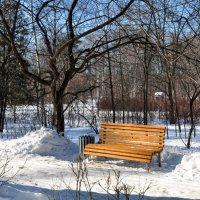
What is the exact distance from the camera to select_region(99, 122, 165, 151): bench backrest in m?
6.92

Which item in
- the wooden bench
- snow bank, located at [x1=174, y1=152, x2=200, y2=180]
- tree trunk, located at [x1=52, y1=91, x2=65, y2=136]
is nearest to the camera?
snow bank, located at [x1=174, y1=152, x2=200, y2=180]

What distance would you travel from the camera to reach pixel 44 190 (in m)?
4.82

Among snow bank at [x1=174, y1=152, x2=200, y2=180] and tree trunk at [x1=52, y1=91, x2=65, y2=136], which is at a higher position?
tree trunk at [x1=52, y1=91, x2=65, y2=136]

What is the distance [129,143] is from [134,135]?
7.8 inches

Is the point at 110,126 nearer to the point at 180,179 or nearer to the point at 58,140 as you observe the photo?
the point at 58,140

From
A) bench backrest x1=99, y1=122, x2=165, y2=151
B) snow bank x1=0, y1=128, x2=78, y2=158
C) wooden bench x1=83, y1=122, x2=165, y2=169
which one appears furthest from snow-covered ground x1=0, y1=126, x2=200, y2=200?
bench backrest x1=99, y1=122, x2=165, y2=151

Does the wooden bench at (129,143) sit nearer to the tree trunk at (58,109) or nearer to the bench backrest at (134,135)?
the bench backrest at (134,135)

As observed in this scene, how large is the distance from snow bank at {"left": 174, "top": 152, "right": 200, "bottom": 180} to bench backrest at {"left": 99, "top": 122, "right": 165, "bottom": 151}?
66 centimetres

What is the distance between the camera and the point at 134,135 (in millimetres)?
7191

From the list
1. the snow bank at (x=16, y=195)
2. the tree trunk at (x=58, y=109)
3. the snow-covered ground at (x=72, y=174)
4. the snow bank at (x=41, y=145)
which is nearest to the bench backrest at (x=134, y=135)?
the snow-covered ground at (x=72, y=174)

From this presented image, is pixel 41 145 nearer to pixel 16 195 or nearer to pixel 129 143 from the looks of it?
pixel 129 143

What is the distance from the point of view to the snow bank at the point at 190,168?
18.8 ft

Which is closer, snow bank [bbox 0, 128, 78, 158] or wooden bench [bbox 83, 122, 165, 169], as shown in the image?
wooden bench [bbox 83, 122, 165, 169]

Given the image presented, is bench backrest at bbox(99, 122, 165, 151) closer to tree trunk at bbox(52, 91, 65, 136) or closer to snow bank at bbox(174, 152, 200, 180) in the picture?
snow bank at bbox(174, 152, 200, 180)
